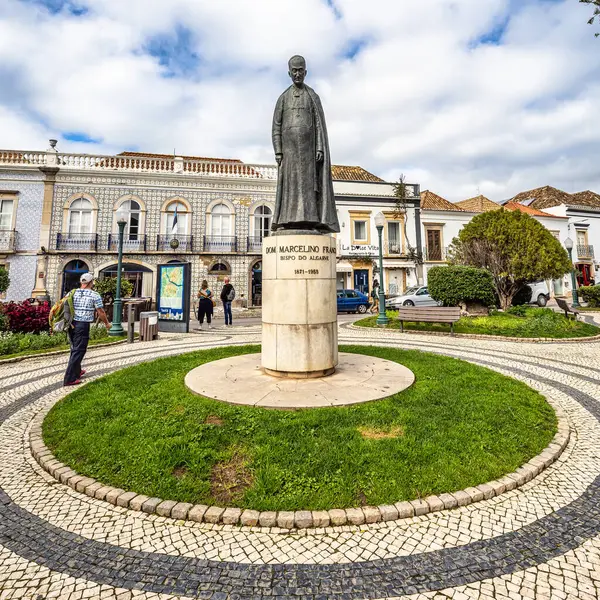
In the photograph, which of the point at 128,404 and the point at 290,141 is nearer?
the point at 128,404

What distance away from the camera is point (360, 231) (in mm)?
27391

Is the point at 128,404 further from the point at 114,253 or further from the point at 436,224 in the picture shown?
the point at 436,224

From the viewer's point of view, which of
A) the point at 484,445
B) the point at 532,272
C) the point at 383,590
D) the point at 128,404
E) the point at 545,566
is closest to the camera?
the point at 383,590

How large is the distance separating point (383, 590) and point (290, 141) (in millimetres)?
5618

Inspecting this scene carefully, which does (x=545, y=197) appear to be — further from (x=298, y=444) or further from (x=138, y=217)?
(x=298, y=444)

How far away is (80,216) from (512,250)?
962 inches

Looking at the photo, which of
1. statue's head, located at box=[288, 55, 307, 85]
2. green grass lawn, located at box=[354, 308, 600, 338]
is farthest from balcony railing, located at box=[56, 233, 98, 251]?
statue's head, located at box=[288, 55, 307, 85]

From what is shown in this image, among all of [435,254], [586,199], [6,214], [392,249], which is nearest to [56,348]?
[6,214]

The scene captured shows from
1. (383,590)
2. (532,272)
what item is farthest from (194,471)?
(532,272)

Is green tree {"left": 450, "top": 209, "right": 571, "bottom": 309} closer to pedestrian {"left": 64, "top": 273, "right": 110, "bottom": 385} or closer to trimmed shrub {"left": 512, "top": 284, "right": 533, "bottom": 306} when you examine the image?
trimmed shrub {"left": 512, "top": 284, "right": 533, "bottom": 306}

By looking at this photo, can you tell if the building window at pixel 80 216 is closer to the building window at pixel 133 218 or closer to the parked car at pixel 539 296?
the building window at pixel 133 218

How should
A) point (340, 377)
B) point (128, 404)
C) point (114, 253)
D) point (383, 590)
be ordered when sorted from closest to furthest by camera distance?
point (383, 590), point (128, 404), point (340, 377), point (114, 253)

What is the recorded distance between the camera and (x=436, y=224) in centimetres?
2884

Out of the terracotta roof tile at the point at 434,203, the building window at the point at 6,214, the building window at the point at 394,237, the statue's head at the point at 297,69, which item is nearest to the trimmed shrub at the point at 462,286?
the statue's head at the point at 297,69
